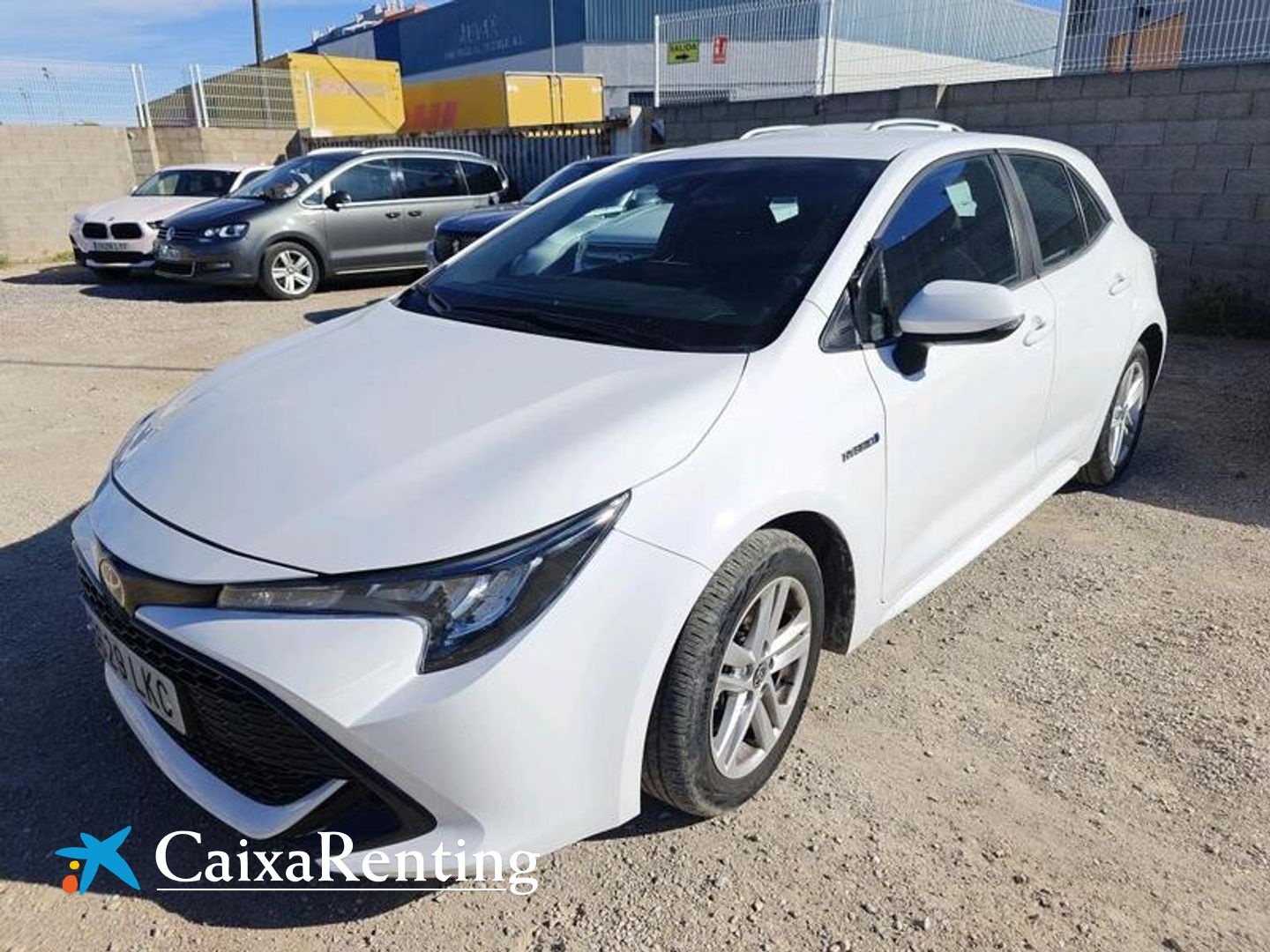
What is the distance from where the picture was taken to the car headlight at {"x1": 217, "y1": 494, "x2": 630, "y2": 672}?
5.85 feet

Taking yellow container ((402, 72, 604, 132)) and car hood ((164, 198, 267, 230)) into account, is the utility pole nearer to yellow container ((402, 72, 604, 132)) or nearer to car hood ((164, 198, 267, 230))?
yellow container ((402, 72, 604, 132))

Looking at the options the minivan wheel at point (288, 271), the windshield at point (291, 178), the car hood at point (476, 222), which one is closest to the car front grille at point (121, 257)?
the windshield at point (291, 178)

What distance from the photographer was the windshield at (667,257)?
8.52ft

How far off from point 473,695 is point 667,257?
5.69 feet

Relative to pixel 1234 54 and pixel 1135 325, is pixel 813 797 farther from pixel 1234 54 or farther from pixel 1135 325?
pixel 1234 54

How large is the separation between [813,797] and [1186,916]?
86 centimetres

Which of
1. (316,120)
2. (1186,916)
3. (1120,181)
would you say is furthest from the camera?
(316,120)

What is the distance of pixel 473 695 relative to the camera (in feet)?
5.74

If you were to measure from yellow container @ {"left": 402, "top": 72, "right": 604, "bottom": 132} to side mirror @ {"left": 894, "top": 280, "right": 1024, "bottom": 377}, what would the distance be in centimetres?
2530

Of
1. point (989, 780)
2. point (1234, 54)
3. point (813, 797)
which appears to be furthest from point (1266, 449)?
point (1234, 54)

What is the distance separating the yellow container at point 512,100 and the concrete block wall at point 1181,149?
64.0 ft

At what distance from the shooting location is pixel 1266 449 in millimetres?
5055

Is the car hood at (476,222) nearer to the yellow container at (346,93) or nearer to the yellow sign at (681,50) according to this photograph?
the yellow sign at (681,50)

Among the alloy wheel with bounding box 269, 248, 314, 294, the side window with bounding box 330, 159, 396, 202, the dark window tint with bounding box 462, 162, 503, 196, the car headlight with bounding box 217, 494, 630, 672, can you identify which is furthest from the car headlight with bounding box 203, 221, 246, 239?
the car headlight with bounding box 217, 494, 630, 672
